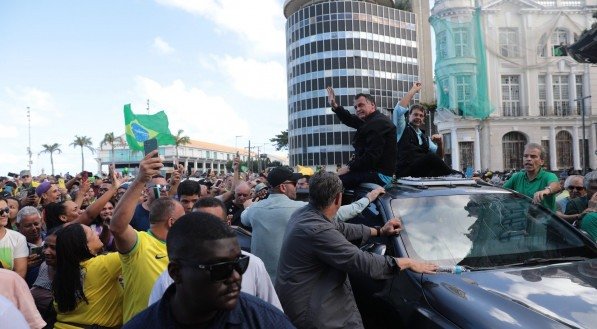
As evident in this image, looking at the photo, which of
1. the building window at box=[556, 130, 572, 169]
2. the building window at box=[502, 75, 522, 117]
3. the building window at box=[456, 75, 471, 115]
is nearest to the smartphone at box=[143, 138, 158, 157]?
the building window at box=[456, 75, 471, 115]

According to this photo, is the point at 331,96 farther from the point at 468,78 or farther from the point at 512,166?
the point at 512,166

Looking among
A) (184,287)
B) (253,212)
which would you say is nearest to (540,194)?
(253,212)

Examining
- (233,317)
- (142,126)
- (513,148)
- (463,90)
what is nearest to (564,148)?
(513,148)

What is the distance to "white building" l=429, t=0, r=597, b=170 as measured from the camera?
35.6 metres

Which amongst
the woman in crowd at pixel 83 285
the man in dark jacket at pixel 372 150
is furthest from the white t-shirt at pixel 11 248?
the man in dark jacket at pixel 372 150

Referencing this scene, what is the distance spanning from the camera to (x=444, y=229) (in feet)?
12.2

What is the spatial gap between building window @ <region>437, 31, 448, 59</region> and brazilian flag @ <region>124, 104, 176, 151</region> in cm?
2823

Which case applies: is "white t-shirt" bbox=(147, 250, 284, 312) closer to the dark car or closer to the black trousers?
the dark car

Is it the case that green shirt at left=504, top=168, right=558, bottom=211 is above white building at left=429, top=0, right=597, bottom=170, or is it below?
below

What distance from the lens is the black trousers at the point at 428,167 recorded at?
534cm

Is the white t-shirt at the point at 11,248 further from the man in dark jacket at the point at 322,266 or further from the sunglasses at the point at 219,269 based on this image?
the sunglasses at the point at 219,269

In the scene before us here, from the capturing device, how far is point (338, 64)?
2753 inches

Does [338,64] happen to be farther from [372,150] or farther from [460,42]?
[372,150]

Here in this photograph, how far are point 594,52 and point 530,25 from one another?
914 inches
